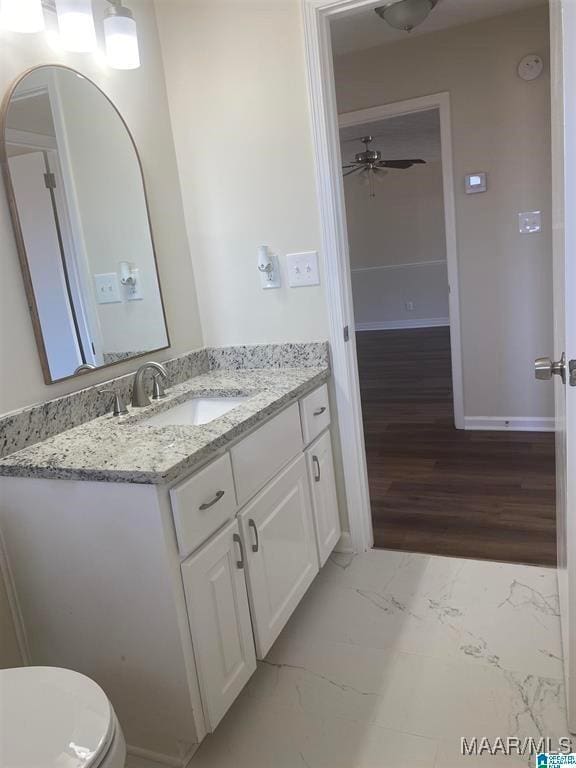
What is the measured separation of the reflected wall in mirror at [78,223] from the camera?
150 centimetres

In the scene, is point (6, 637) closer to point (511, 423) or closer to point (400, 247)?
point (511, 423)

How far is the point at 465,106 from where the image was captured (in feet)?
10.5

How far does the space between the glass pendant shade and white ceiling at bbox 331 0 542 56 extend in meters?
1.56

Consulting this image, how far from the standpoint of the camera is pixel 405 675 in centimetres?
163

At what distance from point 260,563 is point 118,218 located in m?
1.18

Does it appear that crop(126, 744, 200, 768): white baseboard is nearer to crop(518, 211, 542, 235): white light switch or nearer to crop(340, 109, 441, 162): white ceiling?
crop(518, 211, 542, 235): white light switch

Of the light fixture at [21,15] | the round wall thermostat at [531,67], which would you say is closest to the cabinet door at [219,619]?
the light fixture at [21,15]

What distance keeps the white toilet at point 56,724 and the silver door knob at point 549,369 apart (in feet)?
3.63

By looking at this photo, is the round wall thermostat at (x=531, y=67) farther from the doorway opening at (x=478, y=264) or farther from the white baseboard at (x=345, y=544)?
the white baseboard at (x=345, y=544)

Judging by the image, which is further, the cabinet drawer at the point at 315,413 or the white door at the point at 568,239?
the cabinet drawer at the point at 315,413

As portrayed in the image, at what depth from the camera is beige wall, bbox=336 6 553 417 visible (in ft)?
10.0

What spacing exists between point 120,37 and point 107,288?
2.49ft

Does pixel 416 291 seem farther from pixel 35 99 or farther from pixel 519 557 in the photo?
pixel 35 99

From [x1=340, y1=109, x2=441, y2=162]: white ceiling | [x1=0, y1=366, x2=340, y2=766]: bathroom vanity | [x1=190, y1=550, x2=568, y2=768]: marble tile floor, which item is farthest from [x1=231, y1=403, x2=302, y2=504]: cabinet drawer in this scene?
[x1=340, y1=109, x2=441, y2=162]: white ceiling
